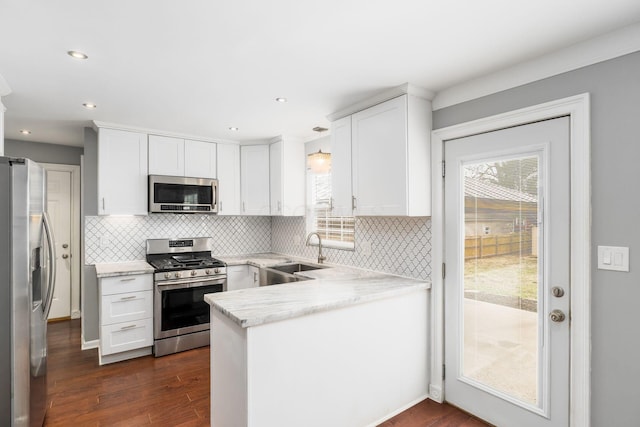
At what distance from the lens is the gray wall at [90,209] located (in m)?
3.70

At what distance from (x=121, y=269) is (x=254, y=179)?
5.85ft

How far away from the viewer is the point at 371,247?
3.35m

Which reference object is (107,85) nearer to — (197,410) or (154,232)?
(154,232)

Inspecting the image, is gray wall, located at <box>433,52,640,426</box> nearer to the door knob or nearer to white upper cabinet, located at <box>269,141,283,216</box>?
the door knob

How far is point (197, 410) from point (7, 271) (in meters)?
1.55

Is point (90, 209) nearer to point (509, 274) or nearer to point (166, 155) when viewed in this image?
point (166, 155)

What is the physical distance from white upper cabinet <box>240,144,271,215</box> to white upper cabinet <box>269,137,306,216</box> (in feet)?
0.37

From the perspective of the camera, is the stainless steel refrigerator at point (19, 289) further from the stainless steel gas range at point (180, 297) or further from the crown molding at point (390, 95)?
the crown molding at point (390, 95)

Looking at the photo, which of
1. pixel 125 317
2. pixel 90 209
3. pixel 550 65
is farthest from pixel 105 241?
pixel 550 65

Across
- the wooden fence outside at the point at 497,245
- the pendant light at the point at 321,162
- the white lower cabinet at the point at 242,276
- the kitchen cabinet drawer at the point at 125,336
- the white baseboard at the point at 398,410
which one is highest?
the pendant light at the point at 321,162

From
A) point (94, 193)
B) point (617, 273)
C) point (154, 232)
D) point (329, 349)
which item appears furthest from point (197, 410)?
point (617, 273)

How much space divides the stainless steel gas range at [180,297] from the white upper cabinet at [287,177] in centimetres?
99

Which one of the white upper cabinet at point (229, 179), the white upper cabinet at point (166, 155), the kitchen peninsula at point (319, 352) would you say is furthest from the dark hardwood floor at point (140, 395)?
the white upper cabinet at point (166, 155)

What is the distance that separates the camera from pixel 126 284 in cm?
343
